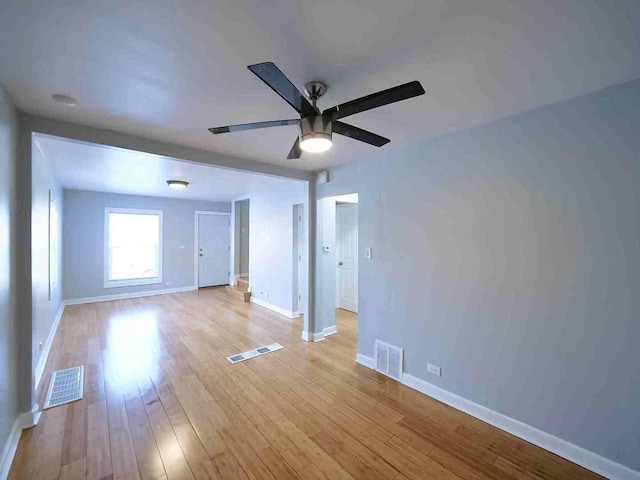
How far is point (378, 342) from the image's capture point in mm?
3188

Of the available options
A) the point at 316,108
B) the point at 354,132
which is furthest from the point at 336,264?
the point at 316,108

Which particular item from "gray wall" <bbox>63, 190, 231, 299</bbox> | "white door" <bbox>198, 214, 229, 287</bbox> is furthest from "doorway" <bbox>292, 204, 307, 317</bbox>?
"gray wall" <bbox>63, 190, 231, 299</bbox>

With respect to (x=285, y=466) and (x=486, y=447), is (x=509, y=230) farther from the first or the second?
(x=285, y=466)

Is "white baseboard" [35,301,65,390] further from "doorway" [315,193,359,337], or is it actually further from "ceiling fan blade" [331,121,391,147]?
"ceiling fan blade" [331,121,391,147]

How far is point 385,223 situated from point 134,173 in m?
4.05

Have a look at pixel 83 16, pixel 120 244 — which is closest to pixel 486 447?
pixel 83 16

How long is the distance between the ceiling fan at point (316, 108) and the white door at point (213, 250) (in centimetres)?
669

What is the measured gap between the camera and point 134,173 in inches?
175

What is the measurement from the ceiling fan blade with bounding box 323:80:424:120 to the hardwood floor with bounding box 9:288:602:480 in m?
2.24

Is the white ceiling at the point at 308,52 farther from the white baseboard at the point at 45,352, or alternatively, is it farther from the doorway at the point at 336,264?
the white baseboard at the point at 45,352

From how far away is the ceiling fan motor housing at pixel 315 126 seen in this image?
5.15 feet

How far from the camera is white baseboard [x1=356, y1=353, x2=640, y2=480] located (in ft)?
5.85

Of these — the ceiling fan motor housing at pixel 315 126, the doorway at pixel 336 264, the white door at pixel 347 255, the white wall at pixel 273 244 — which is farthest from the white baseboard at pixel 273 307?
the ceiling fan motor housing at pixel 315 126

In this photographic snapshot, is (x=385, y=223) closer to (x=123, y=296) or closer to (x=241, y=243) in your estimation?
(x=241, y=243)
